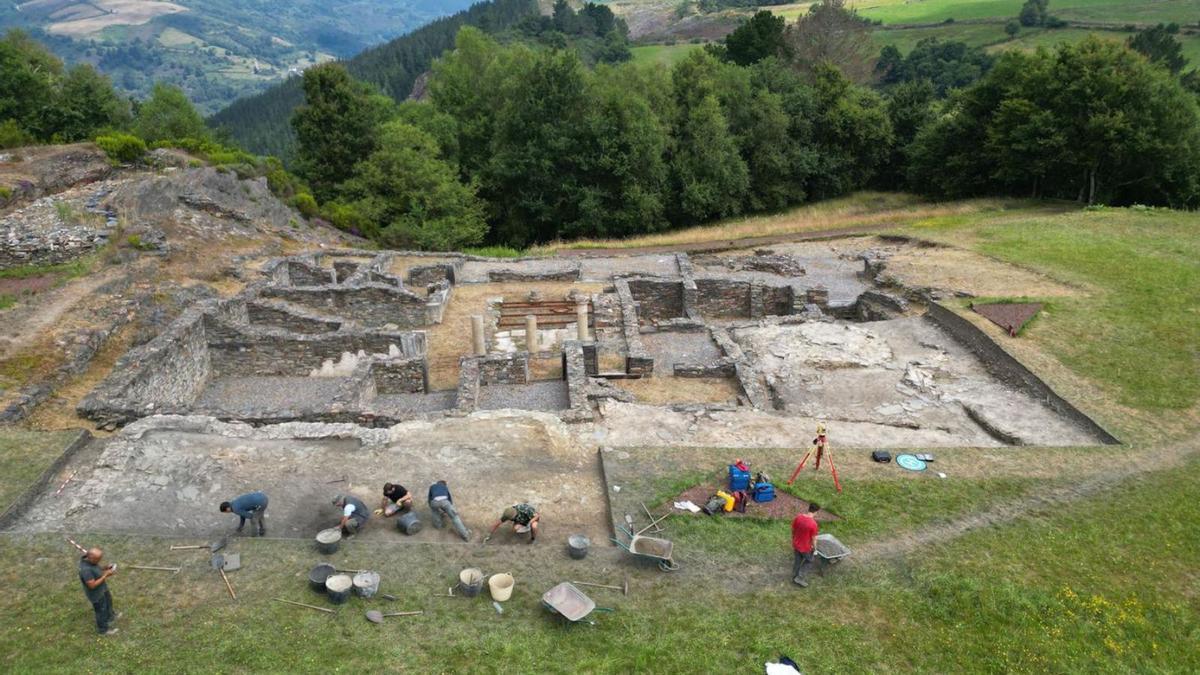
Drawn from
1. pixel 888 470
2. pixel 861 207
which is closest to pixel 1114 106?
pixel 861 207

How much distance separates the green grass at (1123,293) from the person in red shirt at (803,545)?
10249 millimetres

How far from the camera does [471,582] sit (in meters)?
9.21

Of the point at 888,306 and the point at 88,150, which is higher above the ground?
the point at 88,150

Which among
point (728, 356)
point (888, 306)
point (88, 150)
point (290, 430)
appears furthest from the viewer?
point (88, 150)

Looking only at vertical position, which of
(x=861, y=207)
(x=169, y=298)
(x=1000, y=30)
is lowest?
(x=861, y=207)

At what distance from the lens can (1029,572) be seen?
9742 millimetres

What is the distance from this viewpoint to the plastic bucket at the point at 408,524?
10.6 m

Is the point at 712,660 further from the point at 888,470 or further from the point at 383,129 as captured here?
the point at 383,129

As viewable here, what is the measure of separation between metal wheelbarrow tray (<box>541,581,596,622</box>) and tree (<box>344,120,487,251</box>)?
2822cm

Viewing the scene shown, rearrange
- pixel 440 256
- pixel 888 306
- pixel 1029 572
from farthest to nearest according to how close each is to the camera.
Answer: pixel 440 256, pixel 888 306, pixel 1029 572

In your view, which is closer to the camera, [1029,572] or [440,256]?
[1029,572]

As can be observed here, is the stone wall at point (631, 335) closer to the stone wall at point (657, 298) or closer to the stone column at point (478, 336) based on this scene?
the stone wall at point (657, 298)

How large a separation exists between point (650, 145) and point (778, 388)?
24.5 metres

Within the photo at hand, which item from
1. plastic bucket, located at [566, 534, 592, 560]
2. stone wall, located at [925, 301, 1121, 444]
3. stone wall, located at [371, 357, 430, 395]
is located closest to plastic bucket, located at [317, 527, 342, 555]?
plastic bucket, located at [566, 534, 592, 560]
